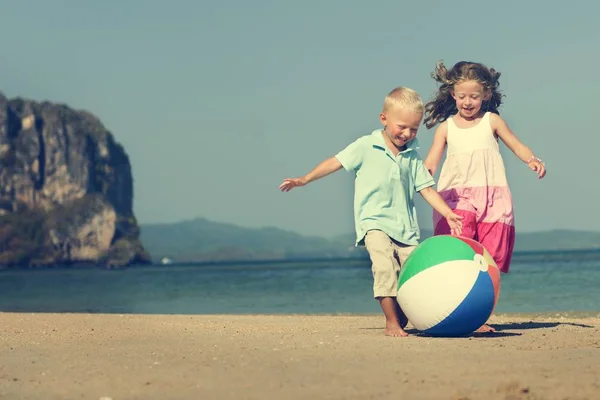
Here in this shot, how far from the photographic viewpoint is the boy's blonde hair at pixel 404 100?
773 centimetres

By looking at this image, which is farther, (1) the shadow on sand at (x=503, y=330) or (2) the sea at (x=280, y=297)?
(2) the sea at (x=280, y=297)

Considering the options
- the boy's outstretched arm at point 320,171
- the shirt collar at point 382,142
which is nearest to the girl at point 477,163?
the shirt collar at point 382,142

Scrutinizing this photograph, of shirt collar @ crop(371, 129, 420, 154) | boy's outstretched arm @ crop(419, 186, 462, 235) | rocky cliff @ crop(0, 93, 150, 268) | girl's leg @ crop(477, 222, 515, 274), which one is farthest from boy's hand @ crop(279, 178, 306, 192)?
rocky cliff @ crop(0, 93, 150, 268)

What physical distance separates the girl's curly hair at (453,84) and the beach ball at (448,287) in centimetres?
166

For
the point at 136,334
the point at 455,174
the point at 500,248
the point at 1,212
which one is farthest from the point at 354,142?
the point at 1,212

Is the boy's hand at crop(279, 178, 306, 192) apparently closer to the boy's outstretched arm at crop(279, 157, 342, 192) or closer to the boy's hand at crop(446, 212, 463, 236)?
the boy's outstretched arm at crop(279, 157, 342, 192)

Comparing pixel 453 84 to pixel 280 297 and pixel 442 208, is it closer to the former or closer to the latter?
pixel 442 208

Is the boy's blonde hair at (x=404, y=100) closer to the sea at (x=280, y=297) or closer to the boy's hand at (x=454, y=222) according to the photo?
the boy's hand at (x=454, y=222)

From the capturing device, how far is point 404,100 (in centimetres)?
774

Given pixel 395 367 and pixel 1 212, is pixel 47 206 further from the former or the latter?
pixel 395 367

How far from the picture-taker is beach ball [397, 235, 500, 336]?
718cm

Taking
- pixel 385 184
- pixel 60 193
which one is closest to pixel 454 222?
pixel 385 184

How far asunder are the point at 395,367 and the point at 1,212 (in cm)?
15303

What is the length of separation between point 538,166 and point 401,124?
124 centimetres
